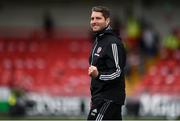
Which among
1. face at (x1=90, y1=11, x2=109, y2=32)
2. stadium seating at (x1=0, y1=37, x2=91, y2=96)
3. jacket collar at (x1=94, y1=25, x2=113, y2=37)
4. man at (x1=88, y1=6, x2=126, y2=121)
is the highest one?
face at (x1=90, y1=11, x2=109, y2=32)

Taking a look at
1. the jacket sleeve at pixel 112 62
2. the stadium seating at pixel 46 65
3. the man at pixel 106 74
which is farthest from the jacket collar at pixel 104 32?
the stadium seating at pixel 46 65

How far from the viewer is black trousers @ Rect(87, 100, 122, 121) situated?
672cm

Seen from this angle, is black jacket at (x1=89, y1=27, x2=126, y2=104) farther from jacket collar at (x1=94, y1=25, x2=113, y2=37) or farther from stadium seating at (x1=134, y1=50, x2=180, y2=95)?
stadium seating at (x1=134, y1=50, x2=180, y2=95)

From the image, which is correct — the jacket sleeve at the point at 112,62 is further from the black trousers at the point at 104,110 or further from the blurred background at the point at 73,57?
the blurred background at the point at 73,57

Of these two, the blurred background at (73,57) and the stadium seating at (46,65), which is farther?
the stadium seating at (46,65)

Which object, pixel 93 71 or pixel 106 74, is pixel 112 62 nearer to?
pixel 106 74

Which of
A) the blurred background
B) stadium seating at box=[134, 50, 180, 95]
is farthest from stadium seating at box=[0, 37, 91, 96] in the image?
stadium seating at box=[134, 50, 180, 95]

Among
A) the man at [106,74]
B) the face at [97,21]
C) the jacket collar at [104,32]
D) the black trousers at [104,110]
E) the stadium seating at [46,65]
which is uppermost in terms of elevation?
the face at [97,21]

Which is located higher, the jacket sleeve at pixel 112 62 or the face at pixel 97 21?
the face at pixel 97 21

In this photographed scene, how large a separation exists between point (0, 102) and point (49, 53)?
3.21 m

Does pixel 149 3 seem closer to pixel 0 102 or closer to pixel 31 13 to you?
pixel 31 13

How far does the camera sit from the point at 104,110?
6750mm

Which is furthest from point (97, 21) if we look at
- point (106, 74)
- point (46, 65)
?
point (46, 65)

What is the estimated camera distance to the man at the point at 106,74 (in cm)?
670
